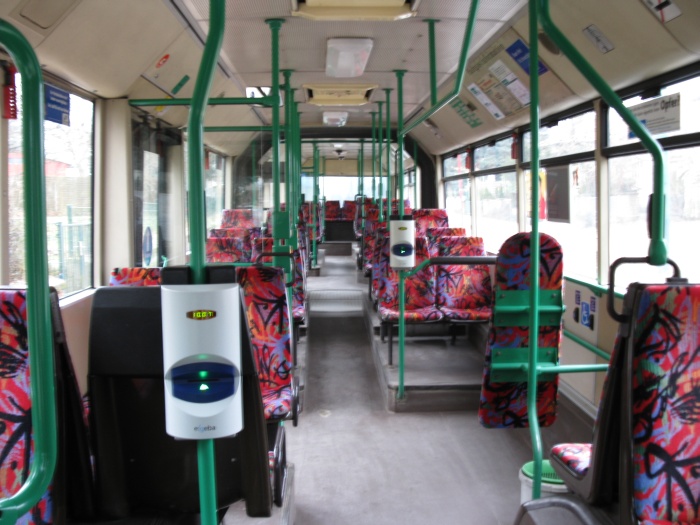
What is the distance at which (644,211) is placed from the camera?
3.53 metres

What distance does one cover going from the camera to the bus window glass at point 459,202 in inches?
297

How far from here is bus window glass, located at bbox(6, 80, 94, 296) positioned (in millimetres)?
3541

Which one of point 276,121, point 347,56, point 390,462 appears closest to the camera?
point 390,462

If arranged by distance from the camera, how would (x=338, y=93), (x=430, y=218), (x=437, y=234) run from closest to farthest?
(x=338, y=93) < (x=437, y=234) < (x=430, y=218)

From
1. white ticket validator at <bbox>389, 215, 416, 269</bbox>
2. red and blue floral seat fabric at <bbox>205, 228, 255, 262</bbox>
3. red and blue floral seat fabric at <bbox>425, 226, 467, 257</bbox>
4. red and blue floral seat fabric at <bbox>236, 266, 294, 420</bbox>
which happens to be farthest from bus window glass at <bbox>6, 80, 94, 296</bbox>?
red and blue floral seat fabric at <bbox>425, 226, 467, 257</bbox>

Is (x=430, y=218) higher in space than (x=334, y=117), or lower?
lower

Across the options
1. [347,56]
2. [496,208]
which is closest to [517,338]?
[347,56]

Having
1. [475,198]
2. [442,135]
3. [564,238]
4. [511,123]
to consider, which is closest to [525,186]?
[511,123]

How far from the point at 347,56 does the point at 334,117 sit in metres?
3.75

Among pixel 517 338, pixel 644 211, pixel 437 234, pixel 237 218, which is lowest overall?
pixel 517 338

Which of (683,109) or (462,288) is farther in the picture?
(462,288)

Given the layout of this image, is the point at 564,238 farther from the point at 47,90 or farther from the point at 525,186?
the point at 47,90

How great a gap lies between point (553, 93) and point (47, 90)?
10.1ft

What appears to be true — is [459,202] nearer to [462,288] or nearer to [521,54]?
[462,288]
